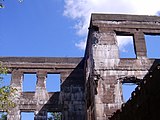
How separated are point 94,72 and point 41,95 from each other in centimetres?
595

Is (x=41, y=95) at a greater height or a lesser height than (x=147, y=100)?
greater

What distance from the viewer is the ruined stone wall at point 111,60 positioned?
48.7ft

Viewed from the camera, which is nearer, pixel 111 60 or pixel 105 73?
pixel 105 73

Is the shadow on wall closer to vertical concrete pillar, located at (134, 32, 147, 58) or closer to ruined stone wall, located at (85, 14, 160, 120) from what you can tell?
ruined stone wall, located at (85, 14, 160, 120)

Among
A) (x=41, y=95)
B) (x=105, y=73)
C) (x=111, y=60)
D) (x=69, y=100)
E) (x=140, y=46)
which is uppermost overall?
(x=140, y=46)

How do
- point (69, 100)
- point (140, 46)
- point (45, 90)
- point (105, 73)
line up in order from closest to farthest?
1. point (105, 73)
2. point (140, 46)
3. point (69, 100)
4. point (45, 90)

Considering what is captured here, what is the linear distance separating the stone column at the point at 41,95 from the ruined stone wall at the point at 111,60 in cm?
449

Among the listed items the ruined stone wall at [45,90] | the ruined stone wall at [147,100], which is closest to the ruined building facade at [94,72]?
the ruined stone wall at [45,90]

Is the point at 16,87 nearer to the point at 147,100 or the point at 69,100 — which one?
the point at 69,100

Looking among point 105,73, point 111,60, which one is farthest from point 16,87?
point 111,60

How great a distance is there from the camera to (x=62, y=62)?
69.3 ft

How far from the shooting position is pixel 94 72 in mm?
15523

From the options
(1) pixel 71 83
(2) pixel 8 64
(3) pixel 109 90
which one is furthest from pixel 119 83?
(2) pixel 8 64

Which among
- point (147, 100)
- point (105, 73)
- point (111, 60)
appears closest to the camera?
point (147, 100)
